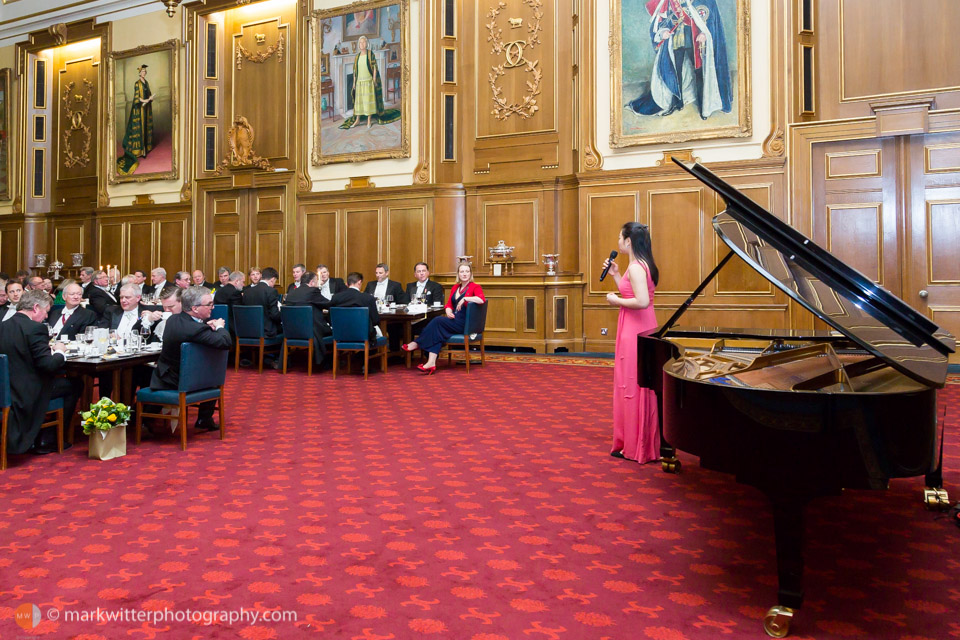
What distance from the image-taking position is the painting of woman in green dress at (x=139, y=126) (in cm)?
1345

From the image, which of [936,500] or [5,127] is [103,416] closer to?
[936,500]

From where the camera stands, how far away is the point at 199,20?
12.8 m

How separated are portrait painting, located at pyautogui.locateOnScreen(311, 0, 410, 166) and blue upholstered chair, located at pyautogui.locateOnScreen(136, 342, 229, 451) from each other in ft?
23.0

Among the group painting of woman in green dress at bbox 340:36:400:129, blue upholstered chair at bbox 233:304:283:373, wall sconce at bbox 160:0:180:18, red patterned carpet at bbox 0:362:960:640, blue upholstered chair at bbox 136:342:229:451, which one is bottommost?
red patterned carpet at bbox 0:362:960:640

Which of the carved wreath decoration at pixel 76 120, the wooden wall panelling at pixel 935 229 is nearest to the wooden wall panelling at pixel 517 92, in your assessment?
the wooden wall panelling at pixel 935 229

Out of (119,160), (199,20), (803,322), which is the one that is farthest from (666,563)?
(119,160)

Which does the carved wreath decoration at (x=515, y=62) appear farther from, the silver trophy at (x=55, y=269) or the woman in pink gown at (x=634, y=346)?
the silver trophy at (x=55, y=269)

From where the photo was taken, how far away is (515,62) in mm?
10469

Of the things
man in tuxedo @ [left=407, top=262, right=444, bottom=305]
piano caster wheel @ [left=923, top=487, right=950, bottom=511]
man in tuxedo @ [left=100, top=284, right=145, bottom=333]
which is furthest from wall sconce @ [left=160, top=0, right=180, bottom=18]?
piano caster wheel @ [left=923, top=487, right=950, bottom=511]

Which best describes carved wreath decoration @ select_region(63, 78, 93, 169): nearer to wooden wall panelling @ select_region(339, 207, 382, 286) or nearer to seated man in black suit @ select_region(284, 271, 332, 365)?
wooden wall panelling @ select_region(339, 207, 382, 286)

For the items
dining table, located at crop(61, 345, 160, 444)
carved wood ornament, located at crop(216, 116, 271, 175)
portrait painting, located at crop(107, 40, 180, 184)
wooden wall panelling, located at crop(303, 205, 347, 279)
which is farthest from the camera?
portrait painting, located at crop(107, 40, 180, 184)

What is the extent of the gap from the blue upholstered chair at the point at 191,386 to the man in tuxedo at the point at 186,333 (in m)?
0.06

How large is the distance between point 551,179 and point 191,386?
6.75 m

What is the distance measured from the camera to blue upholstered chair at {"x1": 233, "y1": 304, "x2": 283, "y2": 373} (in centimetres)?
826
